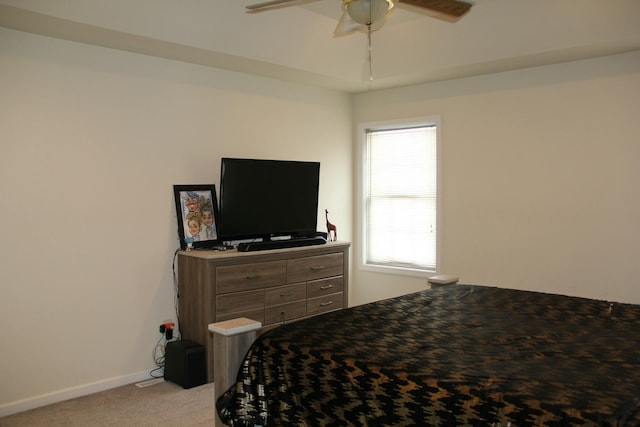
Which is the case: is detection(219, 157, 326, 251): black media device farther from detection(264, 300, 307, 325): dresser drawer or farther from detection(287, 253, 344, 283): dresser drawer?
detection(264, 300, 307, 325): dresser drawer

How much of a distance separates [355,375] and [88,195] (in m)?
2.64

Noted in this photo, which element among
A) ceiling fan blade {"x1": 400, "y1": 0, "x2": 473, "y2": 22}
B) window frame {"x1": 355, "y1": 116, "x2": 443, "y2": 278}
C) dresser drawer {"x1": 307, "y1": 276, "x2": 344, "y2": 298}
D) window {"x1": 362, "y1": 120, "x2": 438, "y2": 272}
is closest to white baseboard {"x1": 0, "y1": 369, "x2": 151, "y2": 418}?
dresser drawer {"x1": 307, "y1": 276, "x2": 344, "y2": 298}

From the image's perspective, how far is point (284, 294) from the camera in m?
4.50

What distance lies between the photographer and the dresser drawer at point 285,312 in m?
4.39

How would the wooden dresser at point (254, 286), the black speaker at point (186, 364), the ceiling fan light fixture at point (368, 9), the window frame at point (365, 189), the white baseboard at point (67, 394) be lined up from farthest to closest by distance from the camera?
the window frame at point (365, 189) < the wooden dresser at point (254, 286) < the black speaker at point (186, 364) < the white baseboard at point (67, 394) < the ceiling fan light fixture at point (368, 9)

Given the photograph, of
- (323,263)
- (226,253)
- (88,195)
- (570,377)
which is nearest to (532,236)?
(323,263)

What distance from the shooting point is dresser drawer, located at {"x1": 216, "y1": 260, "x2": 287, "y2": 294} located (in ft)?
13.3

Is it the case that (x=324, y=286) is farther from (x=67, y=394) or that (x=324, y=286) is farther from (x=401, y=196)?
(x=67, y=394)

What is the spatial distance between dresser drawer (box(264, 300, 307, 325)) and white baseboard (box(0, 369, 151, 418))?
1.01 meters

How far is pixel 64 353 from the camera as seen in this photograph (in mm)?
3736

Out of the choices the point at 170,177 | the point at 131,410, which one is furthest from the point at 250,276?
the point at 131,410

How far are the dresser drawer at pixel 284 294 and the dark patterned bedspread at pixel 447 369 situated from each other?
1.62m

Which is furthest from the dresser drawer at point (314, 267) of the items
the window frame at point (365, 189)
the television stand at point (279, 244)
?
the window frame at point (365, 189)

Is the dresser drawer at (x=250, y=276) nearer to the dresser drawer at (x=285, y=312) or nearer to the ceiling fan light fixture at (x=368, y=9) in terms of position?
the dresser drawer at (x=285, y=312)
